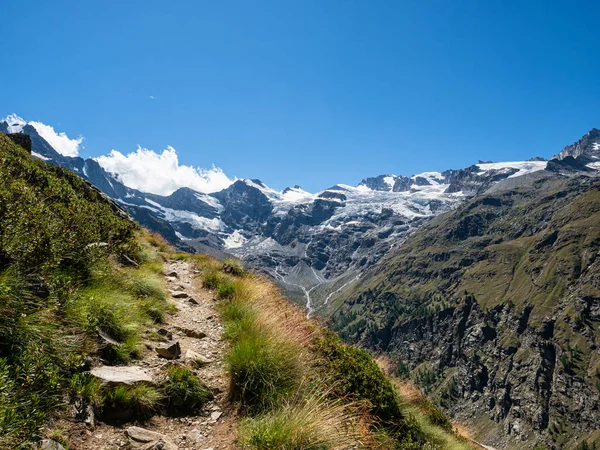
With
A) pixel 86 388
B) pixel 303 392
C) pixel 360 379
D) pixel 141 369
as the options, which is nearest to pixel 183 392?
pixel 141 369

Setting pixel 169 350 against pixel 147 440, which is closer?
Answer: pixel 147 440

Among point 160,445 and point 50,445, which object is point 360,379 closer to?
point 160,445

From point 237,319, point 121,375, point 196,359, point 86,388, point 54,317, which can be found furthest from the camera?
point 237,319

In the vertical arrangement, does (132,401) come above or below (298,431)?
below

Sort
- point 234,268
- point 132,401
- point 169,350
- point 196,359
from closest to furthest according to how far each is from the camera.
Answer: point 132,401 < point 169,350 < point 196,359 < point 234,268

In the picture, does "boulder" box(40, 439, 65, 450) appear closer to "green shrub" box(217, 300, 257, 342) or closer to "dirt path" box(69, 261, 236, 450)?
"dirt path" box(69, 261, 236, 450)

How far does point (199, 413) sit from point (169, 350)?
191 centimetres

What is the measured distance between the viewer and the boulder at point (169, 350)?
8165mm

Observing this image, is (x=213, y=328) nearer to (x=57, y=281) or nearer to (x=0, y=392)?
(x=57, y=281)

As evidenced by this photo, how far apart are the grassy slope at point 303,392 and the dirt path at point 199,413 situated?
0.40 metres

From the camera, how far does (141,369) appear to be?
7.17 metres

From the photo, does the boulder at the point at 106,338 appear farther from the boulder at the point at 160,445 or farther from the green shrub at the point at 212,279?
the green shrub at the point at 212,279

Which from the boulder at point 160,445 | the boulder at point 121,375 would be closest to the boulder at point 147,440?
the boulder at point 160,445

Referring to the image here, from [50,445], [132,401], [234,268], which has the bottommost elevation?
[132,401]
